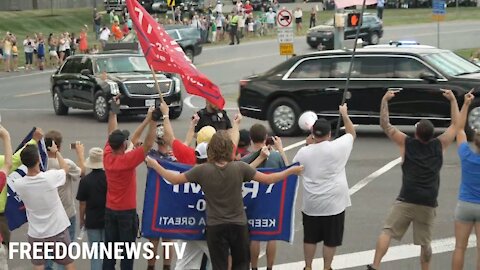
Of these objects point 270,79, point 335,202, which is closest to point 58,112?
point 270,79

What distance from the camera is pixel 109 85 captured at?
76.6 ft

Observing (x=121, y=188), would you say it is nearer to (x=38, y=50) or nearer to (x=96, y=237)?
(x=96, y=237)

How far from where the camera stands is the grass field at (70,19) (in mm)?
50938

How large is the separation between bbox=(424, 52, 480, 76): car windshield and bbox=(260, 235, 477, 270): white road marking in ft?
26.3

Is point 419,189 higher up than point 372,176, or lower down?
higher up

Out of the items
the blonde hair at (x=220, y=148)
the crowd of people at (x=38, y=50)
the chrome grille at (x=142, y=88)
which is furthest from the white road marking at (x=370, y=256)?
the crowd of people at (x=38, y=50)

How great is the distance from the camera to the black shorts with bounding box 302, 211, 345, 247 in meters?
9.03

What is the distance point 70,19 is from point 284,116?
38041mm

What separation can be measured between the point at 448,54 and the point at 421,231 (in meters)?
10.6

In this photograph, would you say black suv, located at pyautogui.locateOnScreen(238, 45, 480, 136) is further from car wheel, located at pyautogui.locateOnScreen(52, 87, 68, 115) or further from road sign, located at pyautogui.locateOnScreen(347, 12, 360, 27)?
car wheel, located at pyautogui.locateOnScreen(52, 87, 68, 115)

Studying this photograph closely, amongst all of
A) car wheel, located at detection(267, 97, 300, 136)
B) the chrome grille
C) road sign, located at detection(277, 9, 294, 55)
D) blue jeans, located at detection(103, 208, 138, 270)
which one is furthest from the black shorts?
road sign, located at detection(277, 9, 294, 55)

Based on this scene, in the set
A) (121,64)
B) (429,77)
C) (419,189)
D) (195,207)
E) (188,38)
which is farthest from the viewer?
(188,38)

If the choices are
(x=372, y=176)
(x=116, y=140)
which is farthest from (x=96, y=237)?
(x=372, y=176)

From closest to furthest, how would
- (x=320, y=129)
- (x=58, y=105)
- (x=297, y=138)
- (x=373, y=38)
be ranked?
(x=320, y=129), (x=297, y=138), (x=58, y=105), (x=373, y=38)
